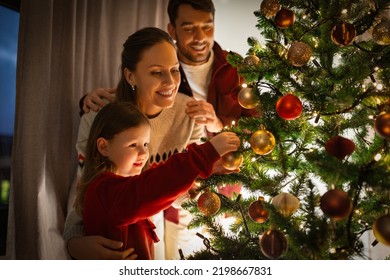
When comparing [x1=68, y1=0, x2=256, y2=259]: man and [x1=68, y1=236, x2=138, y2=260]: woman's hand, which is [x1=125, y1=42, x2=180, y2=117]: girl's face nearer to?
[x1=68, y1=0, x2=256, y2=259]: man

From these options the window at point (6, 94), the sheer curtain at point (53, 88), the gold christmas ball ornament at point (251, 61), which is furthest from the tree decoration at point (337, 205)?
the window at point (6, 94)

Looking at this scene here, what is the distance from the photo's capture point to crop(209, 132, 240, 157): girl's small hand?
1.24 meters

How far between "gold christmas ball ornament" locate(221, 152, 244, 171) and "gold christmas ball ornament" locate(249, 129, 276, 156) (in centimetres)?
10

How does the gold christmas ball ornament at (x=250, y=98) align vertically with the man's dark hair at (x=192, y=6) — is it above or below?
below

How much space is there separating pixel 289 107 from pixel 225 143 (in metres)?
0.23

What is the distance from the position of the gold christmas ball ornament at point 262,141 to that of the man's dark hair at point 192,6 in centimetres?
65

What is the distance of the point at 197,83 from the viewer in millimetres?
1617

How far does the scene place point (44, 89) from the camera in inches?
61.4

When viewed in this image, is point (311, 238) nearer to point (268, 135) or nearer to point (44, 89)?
point (268, 135)

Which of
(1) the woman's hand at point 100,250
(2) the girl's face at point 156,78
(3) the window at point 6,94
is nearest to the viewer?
(1) the woman's hand at point 100,250

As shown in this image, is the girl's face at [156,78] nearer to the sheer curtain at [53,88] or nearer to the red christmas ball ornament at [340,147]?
the sheer curtain at [53,88]

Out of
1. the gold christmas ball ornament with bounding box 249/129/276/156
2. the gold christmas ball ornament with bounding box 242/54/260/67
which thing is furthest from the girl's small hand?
the gold christmas ball ornament with bounding box 242/54/260/67

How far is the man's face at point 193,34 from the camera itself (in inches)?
62.1
